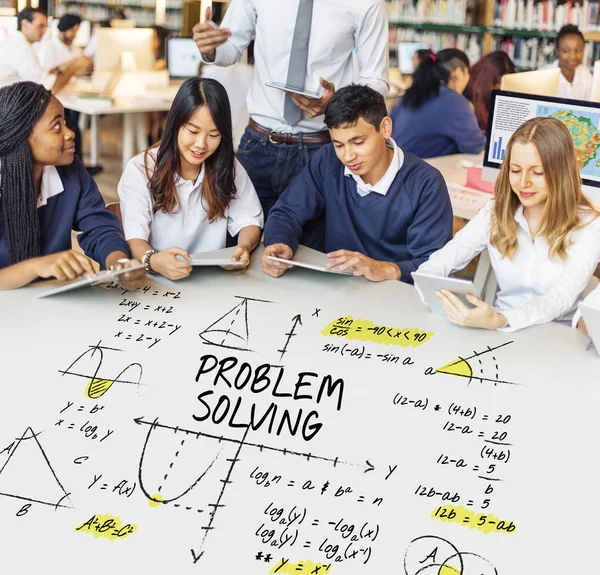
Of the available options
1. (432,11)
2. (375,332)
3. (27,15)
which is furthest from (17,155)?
(432,11)

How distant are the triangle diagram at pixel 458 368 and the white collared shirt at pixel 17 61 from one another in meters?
4.13

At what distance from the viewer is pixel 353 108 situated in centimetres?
209

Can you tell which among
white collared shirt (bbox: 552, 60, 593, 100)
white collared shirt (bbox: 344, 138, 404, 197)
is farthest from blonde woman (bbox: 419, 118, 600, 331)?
white collared shirt (bbox: 552, 60, 593, 100)

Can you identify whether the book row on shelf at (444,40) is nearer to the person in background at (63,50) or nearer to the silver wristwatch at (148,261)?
the person in background at (63,50)

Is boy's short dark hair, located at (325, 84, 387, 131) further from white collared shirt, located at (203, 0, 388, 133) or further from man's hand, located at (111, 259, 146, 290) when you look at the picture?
man's hand, located at (111, 259, 146, 290)

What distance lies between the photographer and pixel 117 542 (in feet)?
3.39

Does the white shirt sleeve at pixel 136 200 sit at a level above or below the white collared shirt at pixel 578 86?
below

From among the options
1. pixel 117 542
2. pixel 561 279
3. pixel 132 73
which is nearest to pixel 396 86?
pixel 132 73

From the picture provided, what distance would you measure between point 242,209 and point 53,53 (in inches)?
174

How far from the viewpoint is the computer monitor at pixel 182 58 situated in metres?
6.04

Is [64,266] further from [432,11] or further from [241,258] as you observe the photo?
[432,11]

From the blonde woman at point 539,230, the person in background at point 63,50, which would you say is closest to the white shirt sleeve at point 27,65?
the person in background at point 63,50

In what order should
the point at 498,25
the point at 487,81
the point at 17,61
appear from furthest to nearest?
the point at 498,25, the point at 17,61, the point at 487,81

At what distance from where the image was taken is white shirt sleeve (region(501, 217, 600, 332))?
5.72 feet
